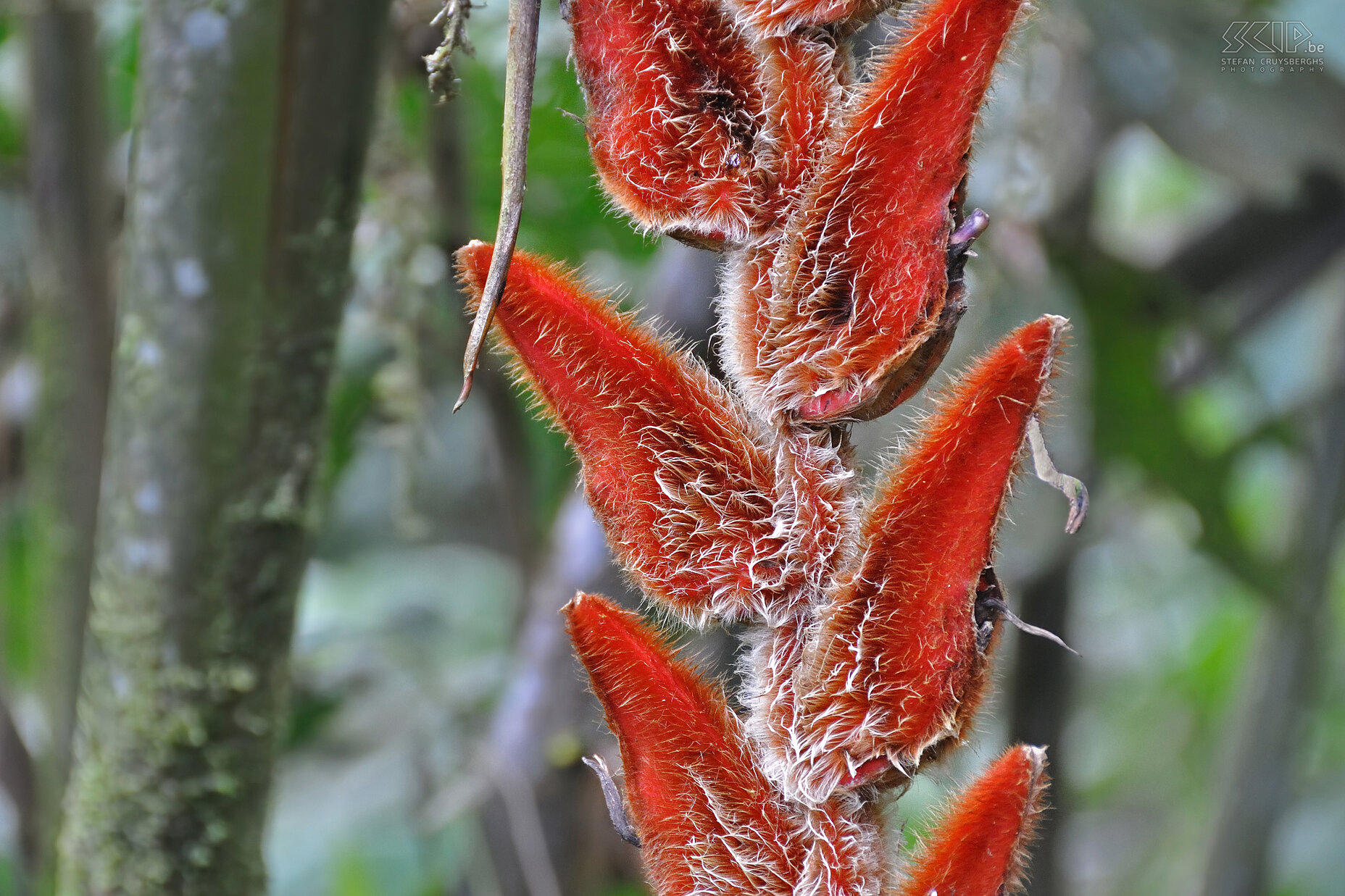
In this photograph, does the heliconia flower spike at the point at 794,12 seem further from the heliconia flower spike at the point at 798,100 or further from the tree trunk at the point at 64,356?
the tree trunk at the point at 64,356

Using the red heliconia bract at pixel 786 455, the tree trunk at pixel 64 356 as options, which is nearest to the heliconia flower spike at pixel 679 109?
the red heliconia bract at pixel 786 455

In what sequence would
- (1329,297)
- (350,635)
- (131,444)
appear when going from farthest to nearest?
(1329,297), (350,635), (131,444)

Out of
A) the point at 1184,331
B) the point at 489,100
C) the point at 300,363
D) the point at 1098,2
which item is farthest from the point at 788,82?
the point at 1184,331

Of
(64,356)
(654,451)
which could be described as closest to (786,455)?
(654,451)

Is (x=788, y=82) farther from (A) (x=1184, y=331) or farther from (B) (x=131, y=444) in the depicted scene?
(A) (x=1184, y=331)

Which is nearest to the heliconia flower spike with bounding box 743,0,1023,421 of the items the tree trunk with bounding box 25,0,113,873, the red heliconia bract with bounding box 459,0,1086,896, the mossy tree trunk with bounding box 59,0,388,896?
the red heliconia bract with bounding box 459,0,1086,896

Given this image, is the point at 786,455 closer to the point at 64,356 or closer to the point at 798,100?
the point at 798,100

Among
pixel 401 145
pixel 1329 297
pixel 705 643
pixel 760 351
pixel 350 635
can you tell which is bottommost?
pixel 350 635
